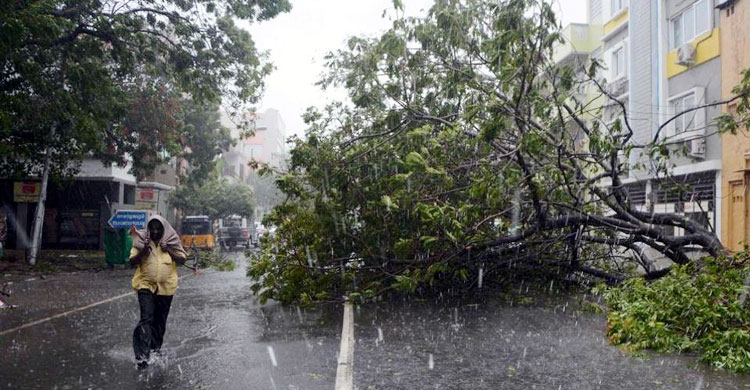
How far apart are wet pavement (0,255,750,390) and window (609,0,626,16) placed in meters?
19.4

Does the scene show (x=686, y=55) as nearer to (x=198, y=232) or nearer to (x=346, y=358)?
(x=346, y=358)

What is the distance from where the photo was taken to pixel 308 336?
8.48 meters

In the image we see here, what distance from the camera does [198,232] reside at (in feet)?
120

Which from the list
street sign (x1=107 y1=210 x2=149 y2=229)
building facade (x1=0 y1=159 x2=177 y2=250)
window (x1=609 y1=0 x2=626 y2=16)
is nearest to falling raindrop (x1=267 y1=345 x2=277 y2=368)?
street sign (x1=107 y1=210 x2=149 y2=229)

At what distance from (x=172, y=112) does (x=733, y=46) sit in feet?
62.6

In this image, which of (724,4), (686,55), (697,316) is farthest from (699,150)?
(697,316)

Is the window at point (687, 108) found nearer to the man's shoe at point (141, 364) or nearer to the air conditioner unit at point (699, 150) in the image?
the air conditioner unit at point (699, 150)

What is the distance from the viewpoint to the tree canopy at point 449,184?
1018cm

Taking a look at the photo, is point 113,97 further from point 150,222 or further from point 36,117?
point 150,222

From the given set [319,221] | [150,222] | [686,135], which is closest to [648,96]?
[686,135]

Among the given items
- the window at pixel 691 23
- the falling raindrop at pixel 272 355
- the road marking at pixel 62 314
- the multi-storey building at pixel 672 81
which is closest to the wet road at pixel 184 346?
the falling raindrop at pixel 272 355

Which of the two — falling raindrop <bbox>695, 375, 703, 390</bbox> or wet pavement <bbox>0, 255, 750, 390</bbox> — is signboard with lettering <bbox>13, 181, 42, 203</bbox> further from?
falling raindrop <bbox>695, 375, 703, 390</bbox>

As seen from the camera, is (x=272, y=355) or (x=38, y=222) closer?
(x=272, y=355)

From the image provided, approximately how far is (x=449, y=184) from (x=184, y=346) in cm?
517
